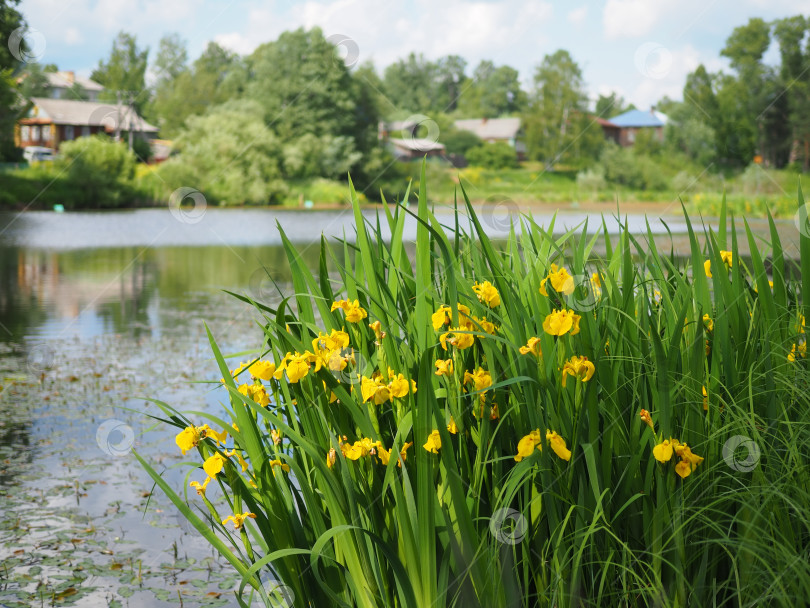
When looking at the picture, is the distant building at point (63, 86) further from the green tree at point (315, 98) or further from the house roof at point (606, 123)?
the house roof at point (606, 123)

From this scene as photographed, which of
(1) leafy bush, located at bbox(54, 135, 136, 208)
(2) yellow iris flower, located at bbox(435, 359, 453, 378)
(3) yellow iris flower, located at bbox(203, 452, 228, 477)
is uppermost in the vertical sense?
(1) leafy bush, located at bbox(54, 135, 136, 208)

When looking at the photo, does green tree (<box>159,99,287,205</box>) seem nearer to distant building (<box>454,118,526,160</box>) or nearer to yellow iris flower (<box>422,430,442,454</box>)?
distant building (<box>454,118,526,160</box>)

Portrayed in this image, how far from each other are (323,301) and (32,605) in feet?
5.62

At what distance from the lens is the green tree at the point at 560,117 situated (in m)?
45.8

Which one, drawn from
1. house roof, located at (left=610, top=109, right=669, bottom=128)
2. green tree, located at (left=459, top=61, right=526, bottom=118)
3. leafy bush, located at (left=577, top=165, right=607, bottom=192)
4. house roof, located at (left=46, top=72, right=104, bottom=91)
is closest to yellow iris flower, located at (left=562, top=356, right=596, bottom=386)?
leafy bush, located at (left=577, top=165, right=607, bottom=192)

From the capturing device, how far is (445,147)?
47.8 m

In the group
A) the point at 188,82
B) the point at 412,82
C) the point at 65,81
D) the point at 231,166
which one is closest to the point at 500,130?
the point at 412,82

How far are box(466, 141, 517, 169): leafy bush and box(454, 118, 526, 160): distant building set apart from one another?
1.55 feet

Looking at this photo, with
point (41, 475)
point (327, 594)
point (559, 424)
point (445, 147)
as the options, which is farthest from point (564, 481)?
point (445, 147)

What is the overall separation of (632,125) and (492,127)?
908 cm

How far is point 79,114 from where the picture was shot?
45.3m

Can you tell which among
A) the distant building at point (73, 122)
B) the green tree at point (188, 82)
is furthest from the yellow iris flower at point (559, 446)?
the green tree at point (188, 82)

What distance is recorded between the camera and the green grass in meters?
1.68

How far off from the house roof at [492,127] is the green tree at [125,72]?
1905cm
